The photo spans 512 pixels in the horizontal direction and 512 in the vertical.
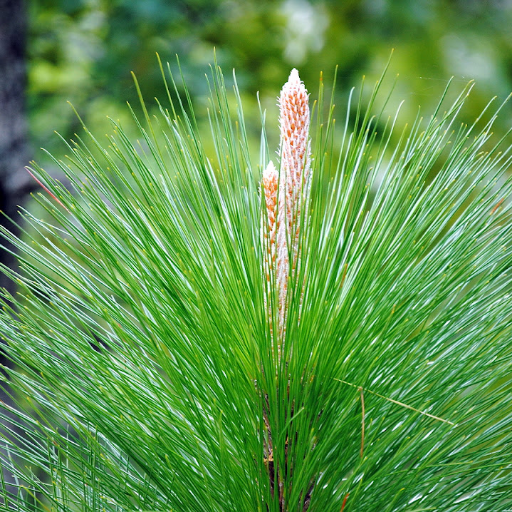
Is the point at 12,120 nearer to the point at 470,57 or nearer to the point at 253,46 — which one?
the point at 253,46

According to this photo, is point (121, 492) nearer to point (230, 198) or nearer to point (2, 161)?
point (230, 198)

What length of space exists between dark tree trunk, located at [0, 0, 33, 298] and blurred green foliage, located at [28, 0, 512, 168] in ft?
2.03

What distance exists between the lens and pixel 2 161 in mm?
1702

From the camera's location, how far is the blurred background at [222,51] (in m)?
1.82

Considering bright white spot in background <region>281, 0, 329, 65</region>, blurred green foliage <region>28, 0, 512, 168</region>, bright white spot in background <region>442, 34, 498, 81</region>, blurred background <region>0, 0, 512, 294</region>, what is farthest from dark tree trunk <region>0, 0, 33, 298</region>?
bright white spot in background <region>442, 34, 498, 81</region>

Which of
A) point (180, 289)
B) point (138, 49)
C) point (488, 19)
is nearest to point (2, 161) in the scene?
point (138, 49)

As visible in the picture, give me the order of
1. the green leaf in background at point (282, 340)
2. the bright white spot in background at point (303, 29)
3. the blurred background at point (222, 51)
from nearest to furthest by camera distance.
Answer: the green leaf in background at point (282, 340) < the blurred background at point (222, 51) < the bright white spot in background at point (303, 29)

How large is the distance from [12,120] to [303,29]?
146 cm

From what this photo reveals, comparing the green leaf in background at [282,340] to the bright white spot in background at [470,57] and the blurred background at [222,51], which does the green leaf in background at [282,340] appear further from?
the bright white spot in background at [470,57]

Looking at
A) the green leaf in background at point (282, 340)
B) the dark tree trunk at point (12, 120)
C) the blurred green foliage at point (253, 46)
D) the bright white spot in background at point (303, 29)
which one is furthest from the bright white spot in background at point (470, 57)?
the green leaf in background at point (282, 340)

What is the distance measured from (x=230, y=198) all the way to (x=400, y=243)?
180mm

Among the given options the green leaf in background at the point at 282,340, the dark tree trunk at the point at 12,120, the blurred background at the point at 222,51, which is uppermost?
the blurred background at the point at 222,51

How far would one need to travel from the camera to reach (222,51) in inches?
109


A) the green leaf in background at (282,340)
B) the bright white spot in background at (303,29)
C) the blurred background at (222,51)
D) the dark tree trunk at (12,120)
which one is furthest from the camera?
the bright white spot in background at (303,29)
